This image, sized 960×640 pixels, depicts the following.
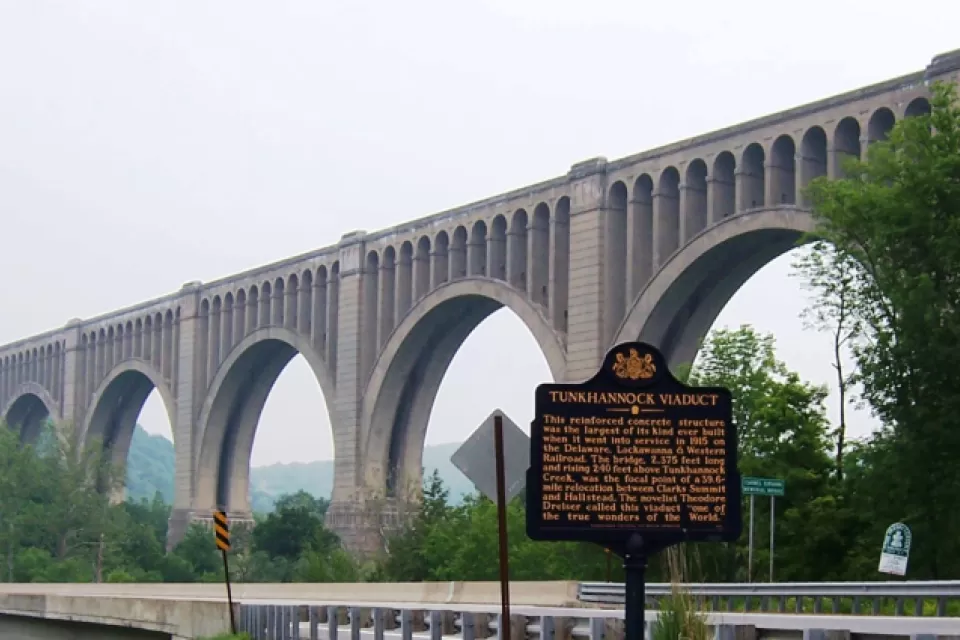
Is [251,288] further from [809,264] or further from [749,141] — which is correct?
[809,264]

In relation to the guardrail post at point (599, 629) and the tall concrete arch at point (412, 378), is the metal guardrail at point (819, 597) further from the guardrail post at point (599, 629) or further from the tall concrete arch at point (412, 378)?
the tall concrete arch at point (412, 378)

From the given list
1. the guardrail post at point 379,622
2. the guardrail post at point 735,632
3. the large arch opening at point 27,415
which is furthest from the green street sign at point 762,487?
the large arch opening at point 27,415

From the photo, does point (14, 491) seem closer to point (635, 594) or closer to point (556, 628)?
point (556, 628)

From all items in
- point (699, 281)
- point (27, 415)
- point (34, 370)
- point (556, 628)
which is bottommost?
point (556, 628)

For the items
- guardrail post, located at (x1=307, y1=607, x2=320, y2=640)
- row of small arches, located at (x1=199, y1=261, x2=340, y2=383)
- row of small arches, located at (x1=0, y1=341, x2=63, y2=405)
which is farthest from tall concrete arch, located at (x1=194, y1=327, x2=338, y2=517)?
guardrail post, located at (x1=307, y1=607, x2=320, y2=640)

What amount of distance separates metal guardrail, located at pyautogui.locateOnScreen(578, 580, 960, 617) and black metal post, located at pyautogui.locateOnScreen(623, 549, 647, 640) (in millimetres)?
12282

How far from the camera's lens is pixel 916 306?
1298 inches

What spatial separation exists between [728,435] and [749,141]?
35.0 m

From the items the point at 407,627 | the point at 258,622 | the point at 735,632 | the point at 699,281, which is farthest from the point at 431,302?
the point at 735,632

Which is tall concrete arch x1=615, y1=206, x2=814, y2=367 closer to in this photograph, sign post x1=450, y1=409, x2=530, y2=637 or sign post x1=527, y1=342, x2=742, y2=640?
sign post x1=450, y1=409, x2=530, y2=637

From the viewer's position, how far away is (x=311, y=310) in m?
70.7

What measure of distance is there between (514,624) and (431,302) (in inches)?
1771

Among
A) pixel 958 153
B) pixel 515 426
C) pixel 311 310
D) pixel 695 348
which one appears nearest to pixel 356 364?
pixel 311 310

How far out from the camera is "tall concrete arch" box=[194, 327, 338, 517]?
7675cm
